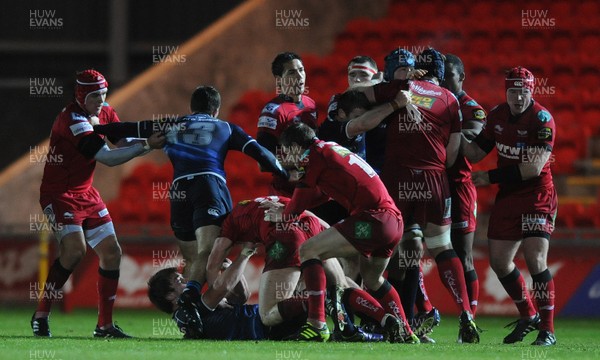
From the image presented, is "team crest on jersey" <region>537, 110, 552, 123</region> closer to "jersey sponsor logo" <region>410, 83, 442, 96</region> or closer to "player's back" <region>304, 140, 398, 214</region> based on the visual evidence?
"jersey sponsor logo" <region>410, 83, 442, 96</region>

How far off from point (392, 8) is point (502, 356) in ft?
37.2

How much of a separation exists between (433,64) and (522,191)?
1168mm

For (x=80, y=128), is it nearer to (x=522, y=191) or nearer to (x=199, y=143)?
(x=199, y=143)

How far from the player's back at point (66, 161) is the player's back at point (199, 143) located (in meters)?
0.70

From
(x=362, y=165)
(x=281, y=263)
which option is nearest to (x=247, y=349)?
(x=281, y=263)

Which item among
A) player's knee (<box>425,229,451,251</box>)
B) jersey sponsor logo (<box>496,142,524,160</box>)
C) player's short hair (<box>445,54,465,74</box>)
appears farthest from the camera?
player's short hair (<box>445,54,465,74</box>)

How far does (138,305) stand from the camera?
13016 millimetres

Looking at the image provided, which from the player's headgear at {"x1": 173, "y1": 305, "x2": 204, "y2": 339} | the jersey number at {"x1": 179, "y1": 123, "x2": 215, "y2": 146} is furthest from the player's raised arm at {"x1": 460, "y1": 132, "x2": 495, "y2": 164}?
the player's headgear at {"x1": 173, "y1": 305, "x2": 204, "y2": 339}

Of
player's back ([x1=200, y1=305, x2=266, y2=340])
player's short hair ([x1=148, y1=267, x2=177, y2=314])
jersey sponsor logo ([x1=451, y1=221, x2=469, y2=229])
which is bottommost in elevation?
player's back ([x1=200, y1=305, x2=266, y2=340])

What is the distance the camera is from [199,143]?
8.89 metres

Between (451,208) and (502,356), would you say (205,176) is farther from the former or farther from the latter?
(502,356)

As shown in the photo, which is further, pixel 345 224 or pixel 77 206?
pixel 77 206

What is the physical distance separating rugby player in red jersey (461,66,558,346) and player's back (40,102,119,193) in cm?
295

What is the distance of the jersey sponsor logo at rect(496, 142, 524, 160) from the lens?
8.78 metres
